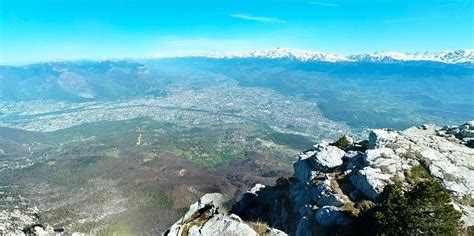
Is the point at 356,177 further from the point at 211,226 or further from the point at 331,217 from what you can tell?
the point at 211,226

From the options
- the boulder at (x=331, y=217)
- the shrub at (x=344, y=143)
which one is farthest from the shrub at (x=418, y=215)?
the shrub at (x=344, y=143)

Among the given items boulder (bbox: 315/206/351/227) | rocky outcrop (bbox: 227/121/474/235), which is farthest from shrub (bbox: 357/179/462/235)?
rocky outcrop (bbox: 227/121/474/235)

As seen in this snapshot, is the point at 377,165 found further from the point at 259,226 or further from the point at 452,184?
the point at 259,226

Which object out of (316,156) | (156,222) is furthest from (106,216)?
(316,156)

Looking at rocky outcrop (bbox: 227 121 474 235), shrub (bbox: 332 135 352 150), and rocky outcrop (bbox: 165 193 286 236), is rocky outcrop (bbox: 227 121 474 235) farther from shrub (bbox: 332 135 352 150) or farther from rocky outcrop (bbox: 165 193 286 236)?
rocky outcrop (bbox: 165 193 286 236)

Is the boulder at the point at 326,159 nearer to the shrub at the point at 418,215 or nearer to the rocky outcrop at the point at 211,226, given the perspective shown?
the shrub at the point at 418,215

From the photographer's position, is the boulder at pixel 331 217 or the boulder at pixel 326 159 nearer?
the boulder at pixel 331 217

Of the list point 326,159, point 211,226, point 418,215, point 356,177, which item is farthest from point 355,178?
point 211,226

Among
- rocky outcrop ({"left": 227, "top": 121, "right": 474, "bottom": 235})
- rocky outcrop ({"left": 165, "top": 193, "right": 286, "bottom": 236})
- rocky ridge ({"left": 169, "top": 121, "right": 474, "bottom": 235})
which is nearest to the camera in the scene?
rocky outcrop ({"left": 165, "top": 193, "right": 286, "bottom": 236})

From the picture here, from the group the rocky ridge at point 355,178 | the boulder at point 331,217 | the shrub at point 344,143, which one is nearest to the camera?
the boulder at point 331,217
